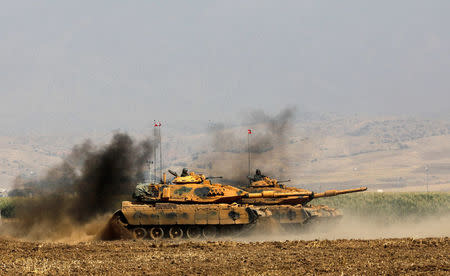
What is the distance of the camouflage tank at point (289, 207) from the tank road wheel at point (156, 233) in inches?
204

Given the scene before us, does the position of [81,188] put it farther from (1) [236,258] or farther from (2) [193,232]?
(1) [236,258]

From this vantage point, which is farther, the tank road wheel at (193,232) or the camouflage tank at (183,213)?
the tank road wheel at (193,232)

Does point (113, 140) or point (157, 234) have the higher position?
point (113, 140)

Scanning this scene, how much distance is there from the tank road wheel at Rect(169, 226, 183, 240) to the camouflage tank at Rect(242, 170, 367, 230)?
4439 mm

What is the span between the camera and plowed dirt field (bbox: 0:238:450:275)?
2150 centimetres

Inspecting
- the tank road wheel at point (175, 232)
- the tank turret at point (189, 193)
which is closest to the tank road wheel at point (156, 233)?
the tank road wheel at point (175, 232)

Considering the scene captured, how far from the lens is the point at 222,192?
1528 inches

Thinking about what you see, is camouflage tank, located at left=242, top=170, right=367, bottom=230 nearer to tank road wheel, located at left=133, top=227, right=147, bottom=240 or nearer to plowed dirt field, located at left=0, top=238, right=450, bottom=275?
tank road wheel, located at left=133, top=227, right=147, bottom=240

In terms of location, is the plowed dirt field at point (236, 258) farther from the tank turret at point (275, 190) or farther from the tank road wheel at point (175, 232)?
the tank turret at point (275, 190)

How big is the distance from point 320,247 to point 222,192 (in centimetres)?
1136

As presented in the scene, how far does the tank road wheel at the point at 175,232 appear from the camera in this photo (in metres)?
37.3

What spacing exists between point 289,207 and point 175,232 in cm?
619

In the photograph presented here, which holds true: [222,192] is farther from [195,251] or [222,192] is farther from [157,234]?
[195,251]

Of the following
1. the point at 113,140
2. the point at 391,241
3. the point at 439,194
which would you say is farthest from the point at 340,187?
the point at 391,241
